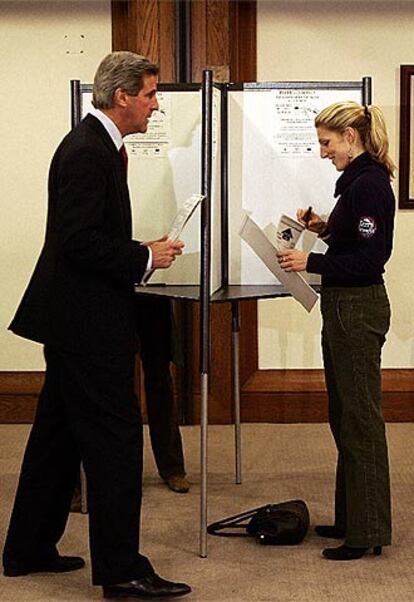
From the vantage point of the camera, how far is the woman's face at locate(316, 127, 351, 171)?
11.8ft

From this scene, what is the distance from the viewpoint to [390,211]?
11.6 feet

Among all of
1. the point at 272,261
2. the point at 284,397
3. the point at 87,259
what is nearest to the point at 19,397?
the point at 284,397

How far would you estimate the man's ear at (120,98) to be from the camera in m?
3.29

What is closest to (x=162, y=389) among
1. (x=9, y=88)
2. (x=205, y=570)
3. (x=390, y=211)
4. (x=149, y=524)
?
(x=149, y=524)

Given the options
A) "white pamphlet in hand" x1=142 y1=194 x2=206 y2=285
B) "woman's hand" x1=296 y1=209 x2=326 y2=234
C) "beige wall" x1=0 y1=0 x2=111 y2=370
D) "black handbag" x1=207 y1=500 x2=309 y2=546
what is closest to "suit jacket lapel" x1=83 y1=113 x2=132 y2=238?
"white pamphlet in hand" x1=142 y1=194 x2=206 y2=285

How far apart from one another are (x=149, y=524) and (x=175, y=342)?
708 millimetres

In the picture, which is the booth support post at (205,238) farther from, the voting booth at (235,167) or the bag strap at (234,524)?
the voting booth at (235,167)

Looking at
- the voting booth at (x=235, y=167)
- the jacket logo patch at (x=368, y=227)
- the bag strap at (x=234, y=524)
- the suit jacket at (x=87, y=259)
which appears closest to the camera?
the suit jacket at (x=87, y=259)

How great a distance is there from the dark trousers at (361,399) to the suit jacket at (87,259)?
65 centimetres

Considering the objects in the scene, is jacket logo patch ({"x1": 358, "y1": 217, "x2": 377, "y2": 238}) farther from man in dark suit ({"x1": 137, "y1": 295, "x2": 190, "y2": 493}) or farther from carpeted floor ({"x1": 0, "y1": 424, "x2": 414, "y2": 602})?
man in dark suit ({"x1": 137, "y1": 295, "x2": 190, "y2": 493})

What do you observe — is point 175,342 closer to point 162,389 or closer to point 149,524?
point 162,389

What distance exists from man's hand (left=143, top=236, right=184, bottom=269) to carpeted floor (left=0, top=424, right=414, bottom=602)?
91 centimetres

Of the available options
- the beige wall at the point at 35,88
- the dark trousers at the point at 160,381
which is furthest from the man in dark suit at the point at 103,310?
the beige wall at the point at 35,88

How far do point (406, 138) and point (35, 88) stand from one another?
5.34 feet
